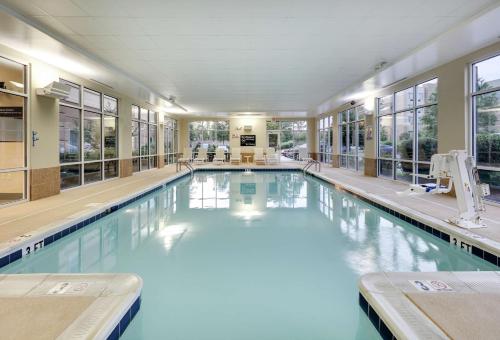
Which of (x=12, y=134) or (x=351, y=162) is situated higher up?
(x=12, y=134)

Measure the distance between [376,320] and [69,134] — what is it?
7.11m

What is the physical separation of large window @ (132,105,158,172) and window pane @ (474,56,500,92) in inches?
374

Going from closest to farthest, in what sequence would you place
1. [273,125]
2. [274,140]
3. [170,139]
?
[170,139] < [273,125] < [274,140]

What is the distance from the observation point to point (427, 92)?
7.15m

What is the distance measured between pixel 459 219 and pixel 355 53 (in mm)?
3234

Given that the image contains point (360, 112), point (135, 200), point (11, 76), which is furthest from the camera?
point (360, 112)

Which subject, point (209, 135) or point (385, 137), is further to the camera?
point (209, 135)

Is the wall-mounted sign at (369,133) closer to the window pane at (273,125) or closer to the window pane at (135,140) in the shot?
the window pane at (135,140)

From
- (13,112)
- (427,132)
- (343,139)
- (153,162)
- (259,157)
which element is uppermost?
(343,139)

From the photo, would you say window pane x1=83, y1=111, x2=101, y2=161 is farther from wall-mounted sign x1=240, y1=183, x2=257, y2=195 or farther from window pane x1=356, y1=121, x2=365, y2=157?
window pane x1=356, y1=121, x2=365, y2=157

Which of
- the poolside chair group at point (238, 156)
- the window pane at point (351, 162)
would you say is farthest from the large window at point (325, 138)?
the window pane at point (351, 162)

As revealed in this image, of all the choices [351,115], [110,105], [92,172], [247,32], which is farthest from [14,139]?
[351,115]

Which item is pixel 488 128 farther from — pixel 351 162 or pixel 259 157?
pixel 259 157

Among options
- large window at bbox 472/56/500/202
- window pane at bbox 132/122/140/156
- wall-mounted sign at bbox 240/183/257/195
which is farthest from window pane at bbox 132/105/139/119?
large window at bbox 472/56/500/202
